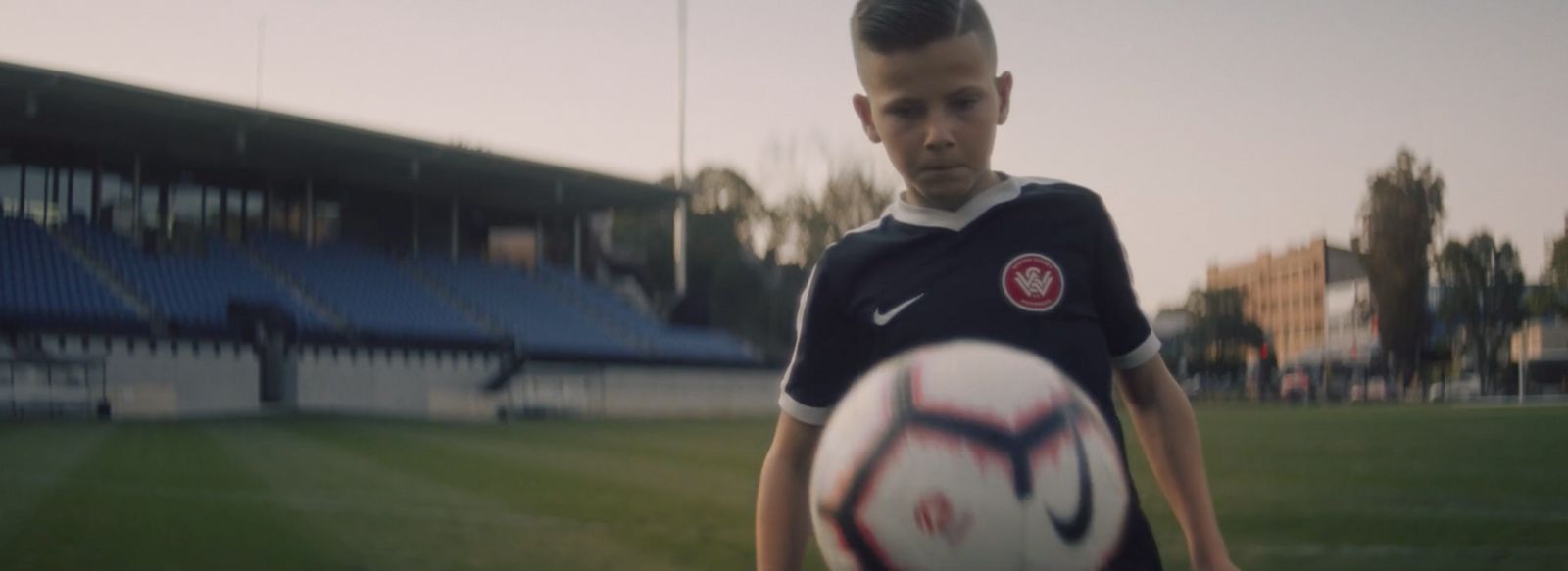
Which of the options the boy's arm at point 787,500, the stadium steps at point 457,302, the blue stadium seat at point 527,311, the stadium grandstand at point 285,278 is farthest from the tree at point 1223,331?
the boy's arm at point 787,500

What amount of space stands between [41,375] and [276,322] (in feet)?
16.5

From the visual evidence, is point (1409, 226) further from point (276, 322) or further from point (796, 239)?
point (276, 322)

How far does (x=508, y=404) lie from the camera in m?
32.9

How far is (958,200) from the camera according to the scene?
221cm

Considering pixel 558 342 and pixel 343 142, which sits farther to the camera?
pixel 558 342

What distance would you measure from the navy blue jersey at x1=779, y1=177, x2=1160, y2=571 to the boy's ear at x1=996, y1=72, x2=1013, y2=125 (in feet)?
0.41

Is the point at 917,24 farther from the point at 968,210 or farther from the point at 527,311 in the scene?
the point at 527,311

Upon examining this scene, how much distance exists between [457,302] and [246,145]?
698cm

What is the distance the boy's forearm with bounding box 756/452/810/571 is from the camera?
2.22 metres

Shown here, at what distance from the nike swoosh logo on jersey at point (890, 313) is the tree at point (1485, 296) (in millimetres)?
73613

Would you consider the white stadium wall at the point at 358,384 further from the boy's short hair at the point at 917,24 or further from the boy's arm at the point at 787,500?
the boy's short hair at the point at 917,24

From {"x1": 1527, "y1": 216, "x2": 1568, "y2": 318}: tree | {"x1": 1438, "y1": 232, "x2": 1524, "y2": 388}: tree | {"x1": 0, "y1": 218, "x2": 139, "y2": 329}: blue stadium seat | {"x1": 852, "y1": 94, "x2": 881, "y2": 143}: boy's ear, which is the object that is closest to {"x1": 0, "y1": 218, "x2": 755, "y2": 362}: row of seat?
{"x1": 0, "y1": 218, "x2": 139, "y2": 329}: blue stadium seat

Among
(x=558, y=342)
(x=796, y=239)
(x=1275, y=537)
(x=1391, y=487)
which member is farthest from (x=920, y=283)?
(x=796, y=239)

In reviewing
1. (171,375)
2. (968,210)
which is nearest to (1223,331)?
(171,375)
